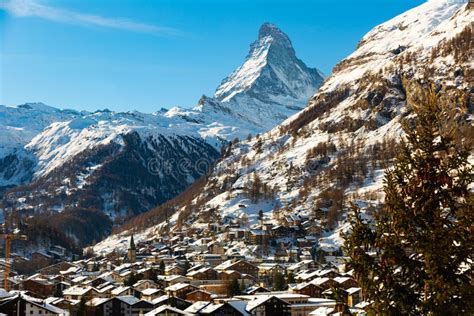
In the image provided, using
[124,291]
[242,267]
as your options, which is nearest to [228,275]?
[242,267]

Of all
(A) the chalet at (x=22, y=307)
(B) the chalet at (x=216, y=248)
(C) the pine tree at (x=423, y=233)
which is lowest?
(A) the chalet at (x=22, y=307)

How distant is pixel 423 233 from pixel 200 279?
9837 cm

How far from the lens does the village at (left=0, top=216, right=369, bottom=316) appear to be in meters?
Result: 73.5

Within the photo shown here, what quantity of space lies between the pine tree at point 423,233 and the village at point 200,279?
1043 millimetres

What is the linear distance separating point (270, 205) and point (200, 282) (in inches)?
2746

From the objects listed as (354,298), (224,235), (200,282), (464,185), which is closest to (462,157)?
(464,185)

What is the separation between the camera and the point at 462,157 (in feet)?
49.1

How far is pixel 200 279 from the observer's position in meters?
111

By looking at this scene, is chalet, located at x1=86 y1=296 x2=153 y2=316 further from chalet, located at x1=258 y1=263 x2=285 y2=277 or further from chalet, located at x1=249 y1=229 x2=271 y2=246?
chalet, located at x1=249 y1=229 x2=271 y2=246

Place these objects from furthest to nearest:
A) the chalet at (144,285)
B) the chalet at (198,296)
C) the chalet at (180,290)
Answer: the chalet at (144,285) → the chalet at (180,290) → the chalet at (198,296)

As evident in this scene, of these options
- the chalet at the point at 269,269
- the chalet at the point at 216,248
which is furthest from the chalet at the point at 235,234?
the chalet at the point at 269,269

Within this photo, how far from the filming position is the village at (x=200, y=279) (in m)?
73.5

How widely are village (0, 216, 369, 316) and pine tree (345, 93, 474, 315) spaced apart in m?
1.04

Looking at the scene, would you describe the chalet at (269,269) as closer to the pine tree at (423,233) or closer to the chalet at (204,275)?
the chalet at (204,275)
